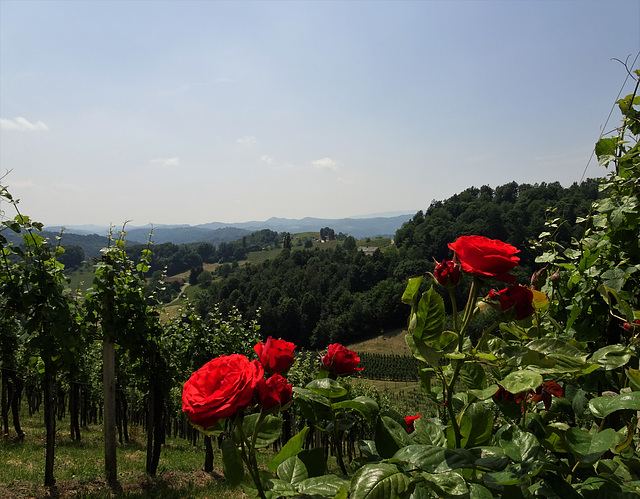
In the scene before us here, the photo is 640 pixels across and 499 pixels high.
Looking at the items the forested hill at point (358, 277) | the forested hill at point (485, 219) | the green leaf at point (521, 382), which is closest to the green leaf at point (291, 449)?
the green leaf at point (521, 382)

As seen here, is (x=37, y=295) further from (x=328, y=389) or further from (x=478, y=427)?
(x=478, y=427)

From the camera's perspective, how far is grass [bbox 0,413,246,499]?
5199mm

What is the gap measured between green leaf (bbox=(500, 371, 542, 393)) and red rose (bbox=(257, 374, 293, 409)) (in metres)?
0.60

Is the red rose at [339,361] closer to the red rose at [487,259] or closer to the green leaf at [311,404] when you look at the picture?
the green leaf at [311,404]

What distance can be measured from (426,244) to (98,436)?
7549cm

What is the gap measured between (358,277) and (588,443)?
7932 cm

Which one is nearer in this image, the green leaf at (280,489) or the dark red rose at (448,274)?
the green leaf at (280,489)

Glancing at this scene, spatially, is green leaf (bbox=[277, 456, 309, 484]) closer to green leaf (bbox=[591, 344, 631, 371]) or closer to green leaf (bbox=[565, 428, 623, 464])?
green leaf (bbox=[565, 428, 623, 464])

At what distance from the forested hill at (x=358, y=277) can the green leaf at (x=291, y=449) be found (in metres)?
66.1

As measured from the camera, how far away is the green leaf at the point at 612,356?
0.87 m

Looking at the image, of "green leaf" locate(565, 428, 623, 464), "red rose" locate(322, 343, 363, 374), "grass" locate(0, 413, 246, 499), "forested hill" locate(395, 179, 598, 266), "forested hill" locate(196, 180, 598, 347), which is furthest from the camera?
"forested hill" locate(395, 179, 598, 266)

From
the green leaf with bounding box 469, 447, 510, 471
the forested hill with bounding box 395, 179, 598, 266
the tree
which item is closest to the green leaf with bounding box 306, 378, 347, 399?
the green leaf with bounding box 469, 447, 510, 471

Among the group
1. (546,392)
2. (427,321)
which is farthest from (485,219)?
(427,321)

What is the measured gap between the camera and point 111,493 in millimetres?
5270
